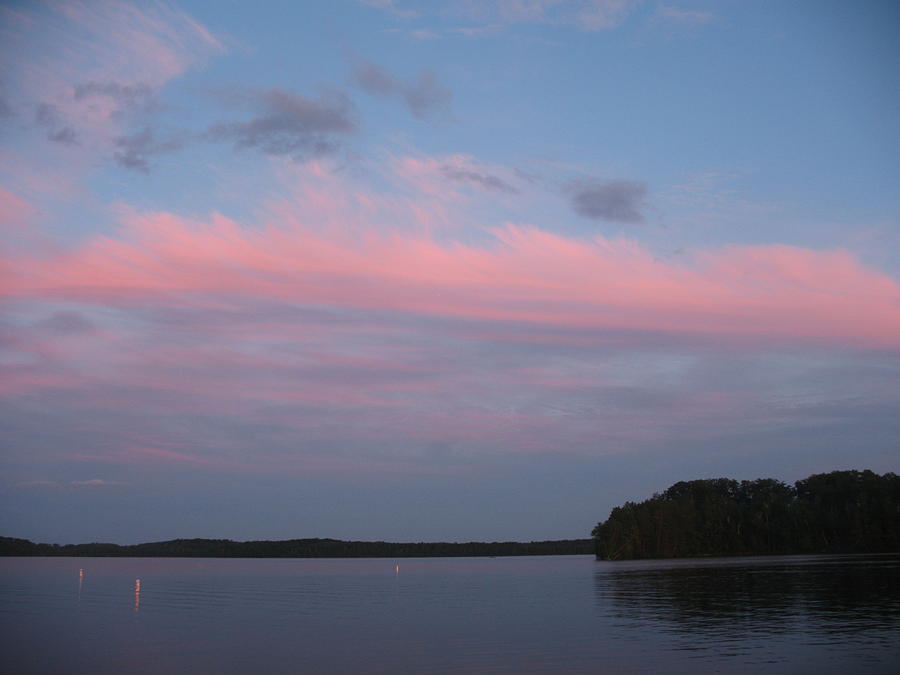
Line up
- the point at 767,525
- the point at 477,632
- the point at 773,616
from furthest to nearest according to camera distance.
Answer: the point at 767,525 → the point at 773,616 → the point at 477,632

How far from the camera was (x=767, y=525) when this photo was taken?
554ft

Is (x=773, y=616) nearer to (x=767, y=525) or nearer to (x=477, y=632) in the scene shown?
(x=477, y=632)

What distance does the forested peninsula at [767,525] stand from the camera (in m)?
166

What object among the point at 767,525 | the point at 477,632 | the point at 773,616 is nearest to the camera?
the point at 477,632

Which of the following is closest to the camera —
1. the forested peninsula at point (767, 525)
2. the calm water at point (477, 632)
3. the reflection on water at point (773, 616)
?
the calm water at point (477, 632)

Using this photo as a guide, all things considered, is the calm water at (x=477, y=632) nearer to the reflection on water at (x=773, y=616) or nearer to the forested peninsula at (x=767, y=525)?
the reflection on water at (x=773, y=616)

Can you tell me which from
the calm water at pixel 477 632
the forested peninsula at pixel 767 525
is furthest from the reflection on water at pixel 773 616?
the forested peninsula at pixel 767 525

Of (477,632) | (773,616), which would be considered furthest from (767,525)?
(477,632)

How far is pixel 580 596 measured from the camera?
200ft

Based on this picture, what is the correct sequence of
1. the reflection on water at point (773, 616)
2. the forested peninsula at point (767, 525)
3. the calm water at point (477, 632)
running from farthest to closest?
the forested peninsula at point (767, 525) → the reflection on water at point (773, 616) → the calm water at point (477, 632)

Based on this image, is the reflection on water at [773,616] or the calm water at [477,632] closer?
the calm water at [477,632]

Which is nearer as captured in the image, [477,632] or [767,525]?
[477,632]

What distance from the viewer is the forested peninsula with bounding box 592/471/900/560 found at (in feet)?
543

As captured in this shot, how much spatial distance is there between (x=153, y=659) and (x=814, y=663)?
22676 millimetres
